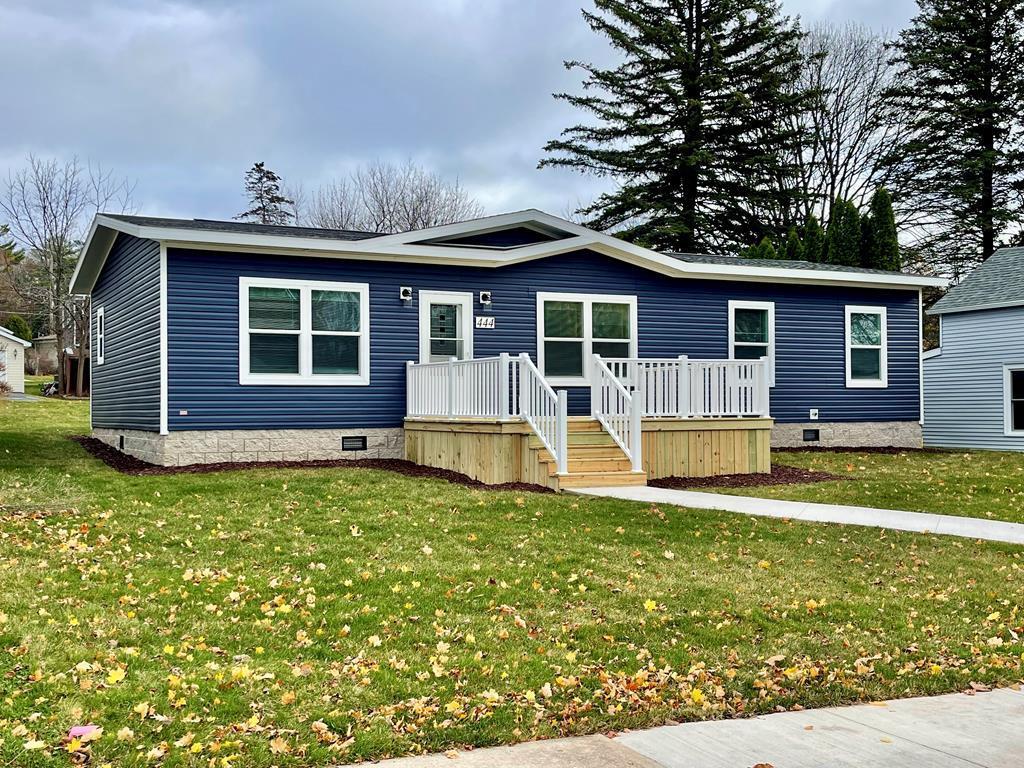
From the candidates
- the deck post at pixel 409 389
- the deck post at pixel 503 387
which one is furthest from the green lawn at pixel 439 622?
the deck post at pixel 409 389

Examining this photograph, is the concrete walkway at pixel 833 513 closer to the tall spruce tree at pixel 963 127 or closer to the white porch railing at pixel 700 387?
the white porch railing at pixel 700 387

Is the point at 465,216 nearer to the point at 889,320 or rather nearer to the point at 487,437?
the point at 889,320

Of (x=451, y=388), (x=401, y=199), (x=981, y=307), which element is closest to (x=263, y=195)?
(x=401, y=199)

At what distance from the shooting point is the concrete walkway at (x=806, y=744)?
12.9 feet

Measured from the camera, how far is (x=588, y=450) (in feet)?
41.0

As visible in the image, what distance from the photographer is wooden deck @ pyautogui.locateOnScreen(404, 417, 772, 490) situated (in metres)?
12.1

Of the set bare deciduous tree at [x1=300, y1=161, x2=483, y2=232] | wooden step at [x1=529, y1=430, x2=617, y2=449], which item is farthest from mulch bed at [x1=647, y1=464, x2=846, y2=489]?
bare deciduous tree at [x1=300, y1=161, x2=483, y2=232]

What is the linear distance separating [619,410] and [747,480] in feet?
6.39

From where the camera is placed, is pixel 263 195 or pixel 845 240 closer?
pixel 845 240

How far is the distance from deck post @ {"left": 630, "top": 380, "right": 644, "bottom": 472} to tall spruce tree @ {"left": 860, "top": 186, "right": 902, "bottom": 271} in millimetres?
15574

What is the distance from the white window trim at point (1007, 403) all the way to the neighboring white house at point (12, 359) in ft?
112

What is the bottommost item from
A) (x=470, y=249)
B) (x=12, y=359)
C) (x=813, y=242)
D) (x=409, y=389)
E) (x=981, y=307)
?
(x=409, y=389)

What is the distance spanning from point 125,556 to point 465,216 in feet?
114

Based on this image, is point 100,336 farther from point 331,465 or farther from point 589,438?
point 589,438
